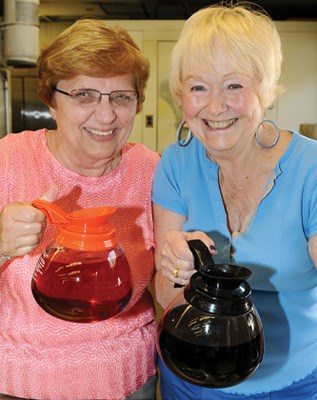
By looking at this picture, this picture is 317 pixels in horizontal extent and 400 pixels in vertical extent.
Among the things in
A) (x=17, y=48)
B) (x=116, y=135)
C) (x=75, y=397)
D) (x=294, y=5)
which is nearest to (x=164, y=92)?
(x=17, y=48)

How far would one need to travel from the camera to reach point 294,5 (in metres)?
4.83

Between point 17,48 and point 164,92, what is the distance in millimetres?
1252

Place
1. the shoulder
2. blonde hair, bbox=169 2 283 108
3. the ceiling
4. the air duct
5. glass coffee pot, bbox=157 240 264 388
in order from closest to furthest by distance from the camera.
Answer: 1. glass coffee pot, bbox=157 240 264 388
2. blonde hair, bbox=169 2 283 108
3. the shoulder
4. the air duct
5. the ceiling

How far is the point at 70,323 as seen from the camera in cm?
115

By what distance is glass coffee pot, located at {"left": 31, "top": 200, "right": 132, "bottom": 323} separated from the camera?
0.78m

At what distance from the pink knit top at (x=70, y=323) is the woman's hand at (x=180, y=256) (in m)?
0.35

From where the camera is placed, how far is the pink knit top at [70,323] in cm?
116

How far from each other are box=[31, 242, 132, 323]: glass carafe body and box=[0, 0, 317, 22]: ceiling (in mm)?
3982

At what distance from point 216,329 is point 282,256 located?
1.31 feet

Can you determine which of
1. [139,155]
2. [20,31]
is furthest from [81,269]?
[20,31]

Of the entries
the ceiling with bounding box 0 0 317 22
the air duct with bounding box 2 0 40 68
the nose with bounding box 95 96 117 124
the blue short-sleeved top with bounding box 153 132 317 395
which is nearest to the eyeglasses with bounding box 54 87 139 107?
the nose with bounding box 95 96 117 124

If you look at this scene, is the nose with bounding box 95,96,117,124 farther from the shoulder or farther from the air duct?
the air duct

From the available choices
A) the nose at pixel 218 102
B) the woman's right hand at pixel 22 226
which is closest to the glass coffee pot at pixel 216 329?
the woman's right hand at pixel 22 226

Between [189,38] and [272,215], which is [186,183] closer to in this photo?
[272,215]
